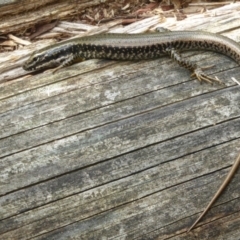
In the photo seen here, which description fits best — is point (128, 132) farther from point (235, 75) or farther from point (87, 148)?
point (235, 75)

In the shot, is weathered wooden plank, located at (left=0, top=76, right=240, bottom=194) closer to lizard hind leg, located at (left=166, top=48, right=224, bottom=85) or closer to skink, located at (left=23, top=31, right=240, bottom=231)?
lizard hind leg, located at (left=166, top=48, right=224, bottom=85)

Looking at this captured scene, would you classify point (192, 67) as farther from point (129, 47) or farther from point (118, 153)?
point (118, 153)

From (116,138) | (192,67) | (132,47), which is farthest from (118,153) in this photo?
(132,47)

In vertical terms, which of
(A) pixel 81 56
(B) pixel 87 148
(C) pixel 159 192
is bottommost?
(C) pixel 159 192

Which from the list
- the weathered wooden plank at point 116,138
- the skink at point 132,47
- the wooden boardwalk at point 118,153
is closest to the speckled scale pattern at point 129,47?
the skink at point 132,47

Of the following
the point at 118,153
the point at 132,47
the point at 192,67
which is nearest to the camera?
the point at 118,153

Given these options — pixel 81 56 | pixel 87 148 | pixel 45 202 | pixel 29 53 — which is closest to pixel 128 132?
pixel 87 148

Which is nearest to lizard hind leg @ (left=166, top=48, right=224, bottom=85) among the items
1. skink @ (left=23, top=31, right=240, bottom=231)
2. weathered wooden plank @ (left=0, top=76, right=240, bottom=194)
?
skink @ (left=23, top=31, right=240, bottom=231)
